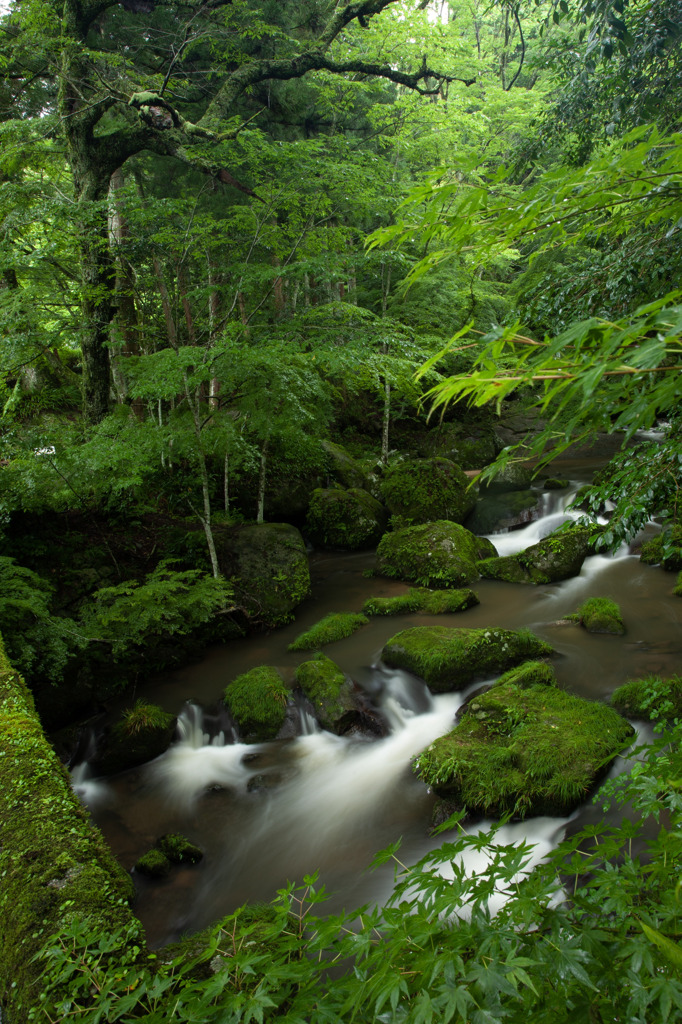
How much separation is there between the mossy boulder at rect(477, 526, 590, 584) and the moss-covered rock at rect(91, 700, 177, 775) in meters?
6.23

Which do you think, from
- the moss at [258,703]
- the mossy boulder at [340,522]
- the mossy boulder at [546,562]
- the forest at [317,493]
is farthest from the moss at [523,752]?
the mossy boulder at [340,522]

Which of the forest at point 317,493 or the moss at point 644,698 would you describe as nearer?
the forest at point 317,493

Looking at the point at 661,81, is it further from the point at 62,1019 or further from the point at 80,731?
the point at 80,731

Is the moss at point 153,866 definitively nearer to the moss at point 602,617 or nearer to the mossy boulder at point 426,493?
the moss at point 602,617

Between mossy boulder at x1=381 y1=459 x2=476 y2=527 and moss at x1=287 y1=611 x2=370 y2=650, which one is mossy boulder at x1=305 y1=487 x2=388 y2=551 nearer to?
mossy boulder at x1=381 y1=459 x2=476 y2=527

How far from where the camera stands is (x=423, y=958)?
117 cm

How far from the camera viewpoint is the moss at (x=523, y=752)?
463 cm

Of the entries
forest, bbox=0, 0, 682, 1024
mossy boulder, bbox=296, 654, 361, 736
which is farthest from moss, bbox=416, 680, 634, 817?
mossy boulder, bbox=296, 654, 361, 736

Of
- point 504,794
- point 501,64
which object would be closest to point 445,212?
point 504,794

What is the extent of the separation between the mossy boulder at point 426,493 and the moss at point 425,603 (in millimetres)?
3318

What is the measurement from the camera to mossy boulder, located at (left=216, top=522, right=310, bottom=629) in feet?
28.4

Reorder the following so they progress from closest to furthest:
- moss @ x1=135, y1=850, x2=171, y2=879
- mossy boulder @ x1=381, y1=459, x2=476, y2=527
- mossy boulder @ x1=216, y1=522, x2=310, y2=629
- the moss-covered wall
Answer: the moss-covered wall, moss @ x1=135, y1=850, x2=171, y2=879, mossy boulder @ x1=216, y1=522, x2=310, y2=629, mossy boulder @ x1=381, y1=459, x2=476, y2=527

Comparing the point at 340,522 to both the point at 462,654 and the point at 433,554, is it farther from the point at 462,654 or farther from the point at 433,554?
the point at 462,654

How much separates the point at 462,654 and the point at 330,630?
2.24 m
